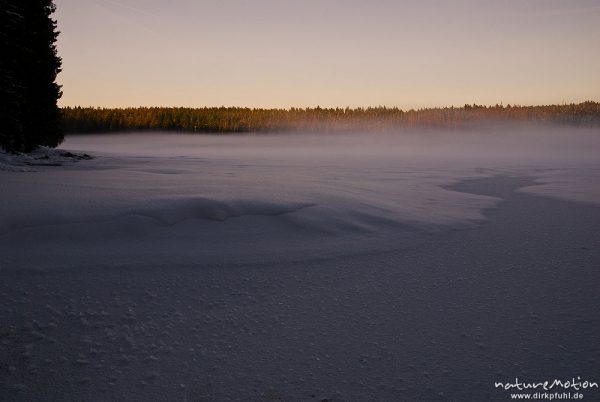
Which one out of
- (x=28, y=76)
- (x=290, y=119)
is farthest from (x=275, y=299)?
(x=290, y=119)

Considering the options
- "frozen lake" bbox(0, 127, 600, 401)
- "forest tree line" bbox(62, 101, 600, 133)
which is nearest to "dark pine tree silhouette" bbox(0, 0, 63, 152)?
"frozen lake" bbox(0, 127, 600, 401)

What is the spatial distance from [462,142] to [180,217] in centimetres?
9168

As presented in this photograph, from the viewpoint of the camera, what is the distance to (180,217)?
4.86 m

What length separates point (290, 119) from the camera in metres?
105

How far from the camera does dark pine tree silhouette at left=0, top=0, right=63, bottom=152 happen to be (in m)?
16.5

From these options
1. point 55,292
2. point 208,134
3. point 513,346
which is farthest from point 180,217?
point 208,134

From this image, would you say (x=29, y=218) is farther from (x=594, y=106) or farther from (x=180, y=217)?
(x=594, y=106)

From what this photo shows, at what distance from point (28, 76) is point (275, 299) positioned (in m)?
21.9

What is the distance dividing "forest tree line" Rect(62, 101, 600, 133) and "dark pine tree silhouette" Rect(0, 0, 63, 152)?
68758 millimetres

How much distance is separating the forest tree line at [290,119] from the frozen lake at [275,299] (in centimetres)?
9019

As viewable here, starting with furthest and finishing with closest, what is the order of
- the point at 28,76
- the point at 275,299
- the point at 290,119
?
the point at 290,119, the point at 28,76, the point at 275,299

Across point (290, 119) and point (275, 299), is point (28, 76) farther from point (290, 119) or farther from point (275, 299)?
point (290, 119)

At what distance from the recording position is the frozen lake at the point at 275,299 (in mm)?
2062

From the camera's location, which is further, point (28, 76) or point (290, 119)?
point (290, 119)
